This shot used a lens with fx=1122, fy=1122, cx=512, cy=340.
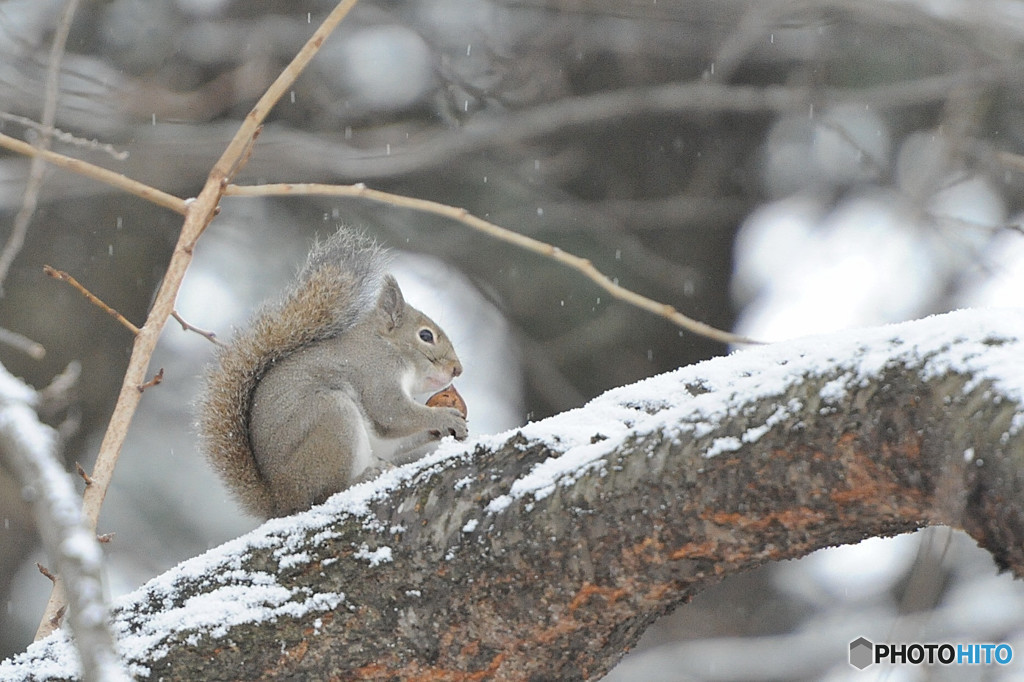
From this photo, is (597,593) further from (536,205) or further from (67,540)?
(536,205)

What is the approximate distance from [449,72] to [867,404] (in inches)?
129

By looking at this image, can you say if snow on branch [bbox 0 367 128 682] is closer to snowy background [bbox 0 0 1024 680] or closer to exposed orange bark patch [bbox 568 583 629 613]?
exposed orange bark patch [bbox 568 583 629 613]

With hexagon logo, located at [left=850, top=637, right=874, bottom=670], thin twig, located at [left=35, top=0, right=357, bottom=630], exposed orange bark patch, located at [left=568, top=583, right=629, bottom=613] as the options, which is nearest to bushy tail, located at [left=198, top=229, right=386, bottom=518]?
thin twig, located at [left=35, top=0, right=357, bottom=630]

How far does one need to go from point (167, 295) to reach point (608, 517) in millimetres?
680

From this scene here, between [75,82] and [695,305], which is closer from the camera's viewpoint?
[75,82]

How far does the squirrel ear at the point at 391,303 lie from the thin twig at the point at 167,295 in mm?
948

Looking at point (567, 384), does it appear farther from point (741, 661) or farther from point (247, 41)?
point (247, 41)

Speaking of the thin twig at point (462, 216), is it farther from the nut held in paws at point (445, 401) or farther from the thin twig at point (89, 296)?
the nut held in paws at point (445, 401)

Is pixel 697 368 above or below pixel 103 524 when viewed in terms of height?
below

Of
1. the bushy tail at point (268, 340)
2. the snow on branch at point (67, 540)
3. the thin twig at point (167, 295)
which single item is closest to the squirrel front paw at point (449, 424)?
the bushy tail at point (268, 340)

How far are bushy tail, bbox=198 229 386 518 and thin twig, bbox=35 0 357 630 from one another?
56 centimetres

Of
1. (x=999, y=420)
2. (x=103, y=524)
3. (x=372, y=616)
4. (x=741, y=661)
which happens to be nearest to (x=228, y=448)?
(x=372, y=616)

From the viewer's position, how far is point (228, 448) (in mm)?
2156

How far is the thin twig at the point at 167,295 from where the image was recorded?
151 cm
